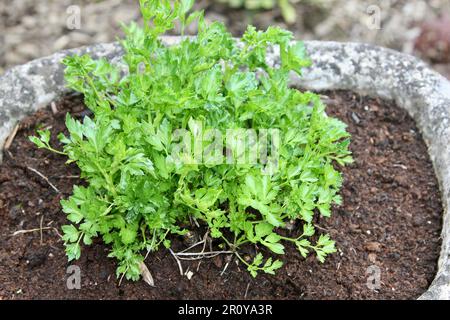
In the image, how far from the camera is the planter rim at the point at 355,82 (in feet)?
8.31

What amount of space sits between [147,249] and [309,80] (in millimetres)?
978

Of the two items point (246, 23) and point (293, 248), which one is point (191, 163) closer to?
point (293, 248)

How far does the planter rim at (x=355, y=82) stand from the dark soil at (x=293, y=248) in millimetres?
47

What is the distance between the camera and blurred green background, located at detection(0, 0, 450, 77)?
4227 millimetres

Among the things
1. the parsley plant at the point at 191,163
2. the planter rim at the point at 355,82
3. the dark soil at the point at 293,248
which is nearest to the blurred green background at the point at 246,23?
the planter rim at the point at 355,82

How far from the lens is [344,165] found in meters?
2.50

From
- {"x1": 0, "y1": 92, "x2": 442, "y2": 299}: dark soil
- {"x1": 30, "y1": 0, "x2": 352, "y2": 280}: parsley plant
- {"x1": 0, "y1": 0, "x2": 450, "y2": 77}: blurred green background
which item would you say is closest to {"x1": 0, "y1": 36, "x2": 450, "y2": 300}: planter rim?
{"x1": 0, "y1": 92, "x2": 442, "y2": 299}: dark soil

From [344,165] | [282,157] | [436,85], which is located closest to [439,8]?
[436,85]

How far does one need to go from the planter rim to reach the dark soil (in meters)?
0.05

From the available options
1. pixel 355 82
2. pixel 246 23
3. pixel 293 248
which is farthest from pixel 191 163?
pixel 246 23

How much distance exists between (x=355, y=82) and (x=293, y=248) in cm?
80

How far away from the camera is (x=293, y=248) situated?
2.25m
